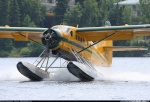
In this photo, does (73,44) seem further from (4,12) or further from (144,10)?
(144,10)

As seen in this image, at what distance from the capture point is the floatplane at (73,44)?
114 ft

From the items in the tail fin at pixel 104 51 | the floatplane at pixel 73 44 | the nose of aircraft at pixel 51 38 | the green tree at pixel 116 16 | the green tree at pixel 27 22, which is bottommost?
the green tree at pixel 116 16

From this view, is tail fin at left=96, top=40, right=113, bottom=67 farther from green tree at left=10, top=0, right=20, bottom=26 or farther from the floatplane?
green tree at left=10, top=0, right=20, bottom=26

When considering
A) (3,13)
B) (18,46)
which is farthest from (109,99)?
(3,13)

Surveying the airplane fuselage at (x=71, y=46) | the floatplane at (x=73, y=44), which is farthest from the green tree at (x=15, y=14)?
the airplane fuselage at (x=71, y=46)

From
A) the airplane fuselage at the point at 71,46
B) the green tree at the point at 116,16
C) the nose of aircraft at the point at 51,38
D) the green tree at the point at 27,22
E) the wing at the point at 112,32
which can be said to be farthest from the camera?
the green tree at the point at 116,16

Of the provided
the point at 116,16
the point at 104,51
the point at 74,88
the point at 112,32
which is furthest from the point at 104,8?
the point at 74,88

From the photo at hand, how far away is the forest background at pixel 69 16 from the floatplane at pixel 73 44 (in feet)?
115

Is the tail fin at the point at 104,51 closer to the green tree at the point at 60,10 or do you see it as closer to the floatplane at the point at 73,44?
the floatplane at the point at 73,44

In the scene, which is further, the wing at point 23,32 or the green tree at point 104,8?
the green tree at point 104,8

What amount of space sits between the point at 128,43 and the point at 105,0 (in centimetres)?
1477

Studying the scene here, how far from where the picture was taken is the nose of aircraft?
3450 cm

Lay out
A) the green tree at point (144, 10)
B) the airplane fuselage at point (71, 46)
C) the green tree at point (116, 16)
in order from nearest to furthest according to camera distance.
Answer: the airplane fuselage at point (71, 46) → the green tree at point (116, 16) → the green tree at point (144, 10)

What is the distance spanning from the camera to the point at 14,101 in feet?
86.1
